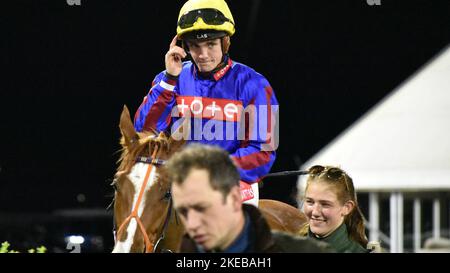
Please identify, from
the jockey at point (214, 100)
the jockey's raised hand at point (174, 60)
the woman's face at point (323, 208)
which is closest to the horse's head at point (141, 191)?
the jockey at point (214, 100)

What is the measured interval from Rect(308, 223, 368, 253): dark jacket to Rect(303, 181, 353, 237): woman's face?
0.02m

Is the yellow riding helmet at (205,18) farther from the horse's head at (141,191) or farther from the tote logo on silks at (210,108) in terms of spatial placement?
the horse's head at (141,191)

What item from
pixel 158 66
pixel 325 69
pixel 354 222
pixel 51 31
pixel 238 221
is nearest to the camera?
pixel 238 221

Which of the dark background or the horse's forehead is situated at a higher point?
the dark background

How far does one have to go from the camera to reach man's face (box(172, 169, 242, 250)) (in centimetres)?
200

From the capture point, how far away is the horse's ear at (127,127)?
305 cm

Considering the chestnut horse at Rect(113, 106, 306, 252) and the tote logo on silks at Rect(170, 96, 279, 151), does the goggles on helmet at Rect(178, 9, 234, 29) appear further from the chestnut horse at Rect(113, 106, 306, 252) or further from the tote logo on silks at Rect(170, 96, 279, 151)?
the chestnut horse at Rect(113, 106, 306, 252)

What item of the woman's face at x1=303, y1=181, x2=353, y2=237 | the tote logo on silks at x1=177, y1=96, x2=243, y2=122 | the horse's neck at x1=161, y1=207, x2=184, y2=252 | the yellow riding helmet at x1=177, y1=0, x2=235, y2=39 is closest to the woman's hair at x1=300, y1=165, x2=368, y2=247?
the woman's face at x1=303, y1=181, x2=353, y2=237

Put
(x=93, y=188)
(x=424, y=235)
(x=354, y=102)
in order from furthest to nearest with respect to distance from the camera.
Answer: (x=424, y=235) < (x=354, y=102) < (x=93, y=188)

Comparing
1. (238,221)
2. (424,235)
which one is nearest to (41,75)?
(238,221)

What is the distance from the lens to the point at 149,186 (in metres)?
2.96

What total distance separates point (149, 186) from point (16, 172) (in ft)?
7.07

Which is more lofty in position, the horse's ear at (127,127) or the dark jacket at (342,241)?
the horse's ear at (127,127)

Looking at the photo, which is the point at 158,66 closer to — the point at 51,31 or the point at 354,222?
the point at 51,31
